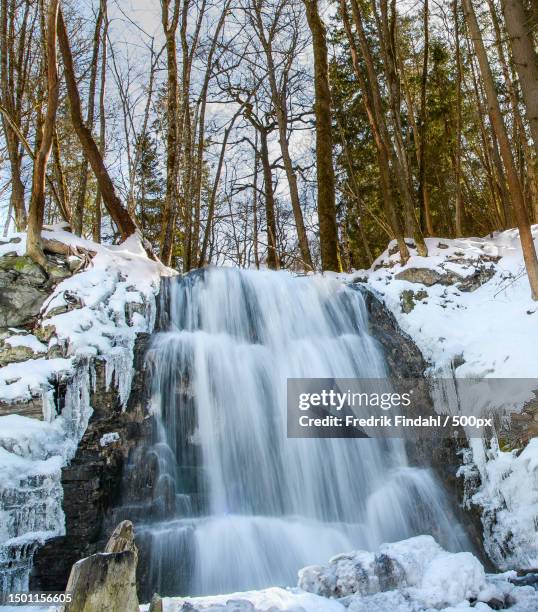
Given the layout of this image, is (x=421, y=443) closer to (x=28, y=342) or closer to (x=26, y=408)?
(x=26, y=408)

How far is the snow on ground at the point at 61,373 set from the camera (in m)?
4.54

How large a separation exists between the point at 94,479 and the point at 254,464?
65.8 inches

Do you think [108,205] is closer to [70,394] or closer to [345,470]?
[70,394]

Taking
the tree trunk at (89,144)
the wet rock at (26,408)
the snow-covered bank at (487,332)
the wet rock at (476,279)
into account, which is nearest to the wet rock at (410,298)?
the snow-covered bank at (487,332)

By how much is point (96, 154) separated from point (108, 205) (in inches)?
33.2

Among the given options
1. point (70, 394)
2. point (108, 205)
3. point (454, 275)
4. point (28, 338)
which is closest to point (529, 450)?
point (454, 275)

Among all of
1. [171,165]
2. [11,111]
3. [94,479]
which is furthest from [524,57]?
[11,111]

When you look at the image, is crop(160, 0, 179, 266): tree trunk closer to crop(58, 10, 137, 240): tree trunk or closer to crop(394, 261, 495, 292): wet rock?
crop(58, 10, 137, 240): tree trunk

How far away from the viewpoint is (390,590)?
3.57 metres

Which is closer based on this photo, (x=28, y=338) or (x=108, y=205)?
(x=28, y=338)

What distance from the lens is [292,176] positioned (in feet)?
39.7

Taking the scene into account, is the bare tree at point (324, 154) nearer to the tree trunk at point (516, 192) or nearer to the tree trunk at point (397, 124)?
the tree trunk at point (397, 124)

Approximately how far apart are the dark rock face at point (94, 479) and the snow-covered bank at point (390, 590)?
4.96 ft

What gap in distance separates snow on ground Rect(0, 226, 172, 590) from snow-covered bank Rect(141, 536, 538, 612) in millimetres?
1704
